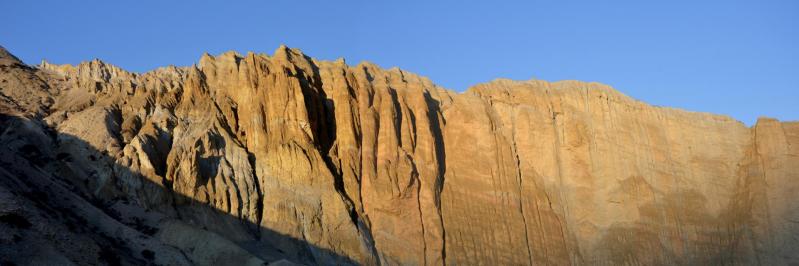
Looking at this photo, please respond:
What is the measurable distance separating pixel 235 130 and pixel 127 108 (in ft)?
20.6

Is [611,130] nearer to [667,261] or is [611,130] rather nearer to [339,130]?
[667,261]

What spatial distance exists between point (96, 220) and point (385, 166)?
18099mm

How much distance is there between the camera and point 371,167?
74.2m

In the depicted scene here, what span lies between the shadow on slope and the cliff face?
0.13m

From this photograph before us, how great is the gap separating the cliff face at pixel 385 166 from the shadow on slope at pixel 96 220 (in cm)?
13

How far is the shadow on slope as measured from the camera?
58375 mm

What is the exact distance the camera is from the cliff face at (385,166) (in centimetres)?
6738

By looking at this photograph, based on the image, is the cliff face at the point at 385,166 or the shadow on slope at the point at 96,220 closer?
the shadow on slope at the point at 96,220

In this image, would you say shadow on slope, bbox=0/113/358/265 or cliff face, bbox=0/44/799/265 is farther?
cliff face, bbox=0/44/799/265

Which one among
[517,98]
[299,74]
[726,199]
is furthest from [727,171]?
[299,74]

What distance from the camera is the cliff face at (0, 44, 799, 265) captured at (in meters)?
67.4

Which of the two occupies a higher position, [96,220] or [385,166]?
[385,166]

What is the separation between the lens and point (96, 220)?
63281 millimetres

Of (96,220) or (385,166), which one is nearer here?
(96,220)
